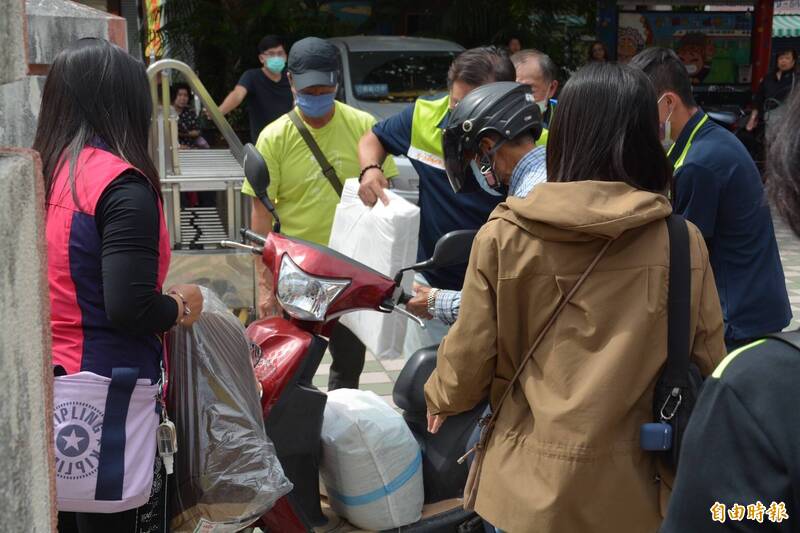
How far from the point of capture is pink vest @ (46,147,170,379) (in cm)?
214

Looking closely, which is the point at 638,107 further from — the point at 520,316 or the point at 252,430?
the point at 252,430

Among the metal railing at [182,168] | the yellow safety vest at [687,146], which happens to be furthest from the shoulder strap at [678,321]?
the metal railing at [182,168]

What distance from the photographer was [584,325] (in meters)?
1.94

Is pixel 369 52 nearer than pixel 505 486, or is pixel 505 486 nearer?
pixel 505 486

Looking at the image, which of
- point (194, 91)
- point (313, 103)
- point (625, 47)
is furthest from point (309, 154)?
point (625, 47)

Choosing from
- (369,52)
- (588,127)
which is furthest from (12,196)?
(369,52)

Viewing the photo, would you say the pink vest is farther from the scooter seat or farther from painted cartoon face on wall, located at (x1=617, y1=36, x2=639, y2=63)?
painted cartoon face on wall, located at (x1=617, y1=36, x2=639, y2=63)

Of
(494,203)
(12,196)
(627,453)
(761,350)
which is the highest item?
(12,196)

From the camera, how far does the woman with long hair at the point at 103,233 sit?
2.12 meters

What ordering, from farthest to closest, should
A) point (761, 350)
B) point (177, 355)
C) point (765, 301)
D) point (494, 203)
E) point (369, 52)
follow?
point (369, 52)
point (494, 203)
point (765, 301)
point (177, 355)
point (761, 350)

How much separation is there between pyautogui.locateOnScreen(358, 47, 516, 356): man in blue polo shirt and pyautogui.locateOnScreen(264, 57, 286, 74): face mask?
520cm

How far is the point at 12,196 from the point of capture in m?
1.17

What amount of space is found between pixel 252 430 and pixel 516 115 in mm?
1030

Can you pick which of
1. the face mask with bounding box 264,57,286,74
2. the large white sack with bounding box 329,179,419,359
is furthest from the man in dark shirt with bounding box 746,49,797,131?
the large white sack with bounding box 329,179,419,359
